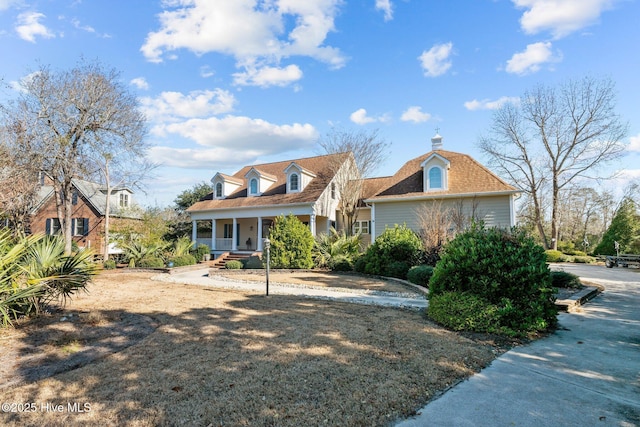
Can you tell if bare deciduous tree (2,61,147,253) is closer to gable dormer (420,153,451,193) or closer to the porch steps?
the porch steps

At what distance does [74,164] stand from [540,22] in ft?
73.7

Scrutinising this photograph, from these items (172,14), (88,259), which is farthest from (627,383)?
(172,14)

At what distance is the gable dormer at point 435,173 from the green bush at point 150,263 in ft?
49.2

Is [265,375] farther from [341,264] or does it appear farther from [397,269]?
[341,264]

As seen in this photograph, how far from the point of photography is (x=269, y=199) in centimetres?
2181

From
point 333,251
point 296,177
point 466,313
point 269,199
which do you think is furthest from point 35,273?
point 296,177

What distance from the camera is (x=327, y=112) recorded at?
18.2m

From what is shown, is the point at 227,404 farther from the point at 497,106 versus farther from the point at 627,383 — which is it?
the point at 497,106

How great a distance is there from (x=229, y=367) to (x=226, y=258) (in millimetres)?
17371

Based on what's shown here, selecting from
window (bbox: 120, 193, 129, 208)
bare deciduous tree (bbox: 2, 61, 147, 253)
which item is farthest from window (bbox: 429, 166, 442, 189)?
window (bbox: 120, 193, 129, 208)

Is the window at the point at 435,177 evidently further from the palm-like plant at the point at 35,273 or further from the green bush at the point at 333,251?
the palm-like plant at the point at 35,273

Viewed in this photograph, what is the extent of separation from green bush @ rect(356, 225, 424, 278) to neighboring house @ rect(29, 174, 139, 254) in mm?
20862

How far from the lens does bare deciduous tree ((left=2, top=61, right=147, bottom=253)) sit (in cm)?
1705

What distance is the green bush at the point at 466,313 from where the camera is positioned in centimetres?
550
